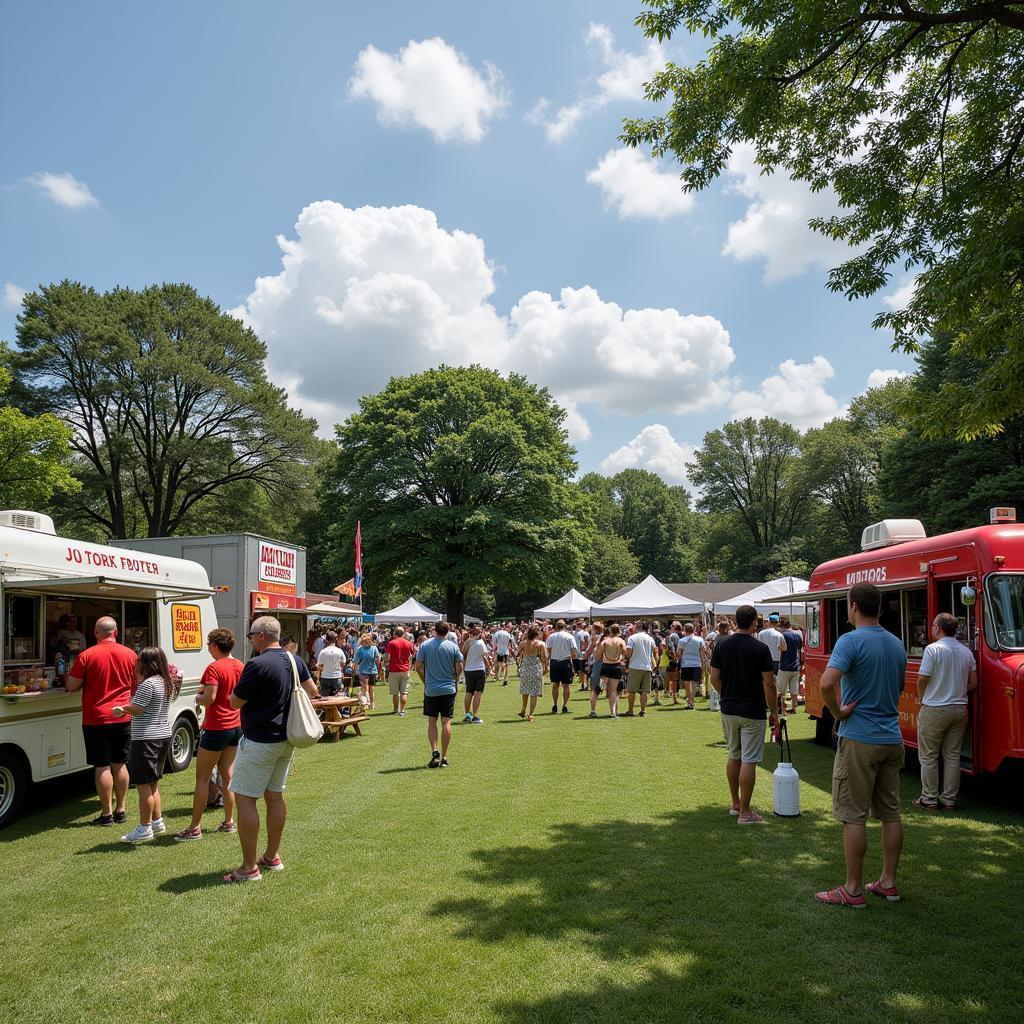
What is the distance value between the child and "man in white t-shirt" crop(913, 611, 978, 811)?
700 cm

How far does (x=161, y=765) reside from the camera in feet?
22.7

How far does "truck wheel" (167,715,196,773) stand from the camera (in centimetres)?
997

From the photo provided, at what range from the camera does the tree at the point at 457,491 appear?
3256 cm

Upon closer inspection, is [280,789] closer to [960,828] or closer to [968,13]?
[960,828]

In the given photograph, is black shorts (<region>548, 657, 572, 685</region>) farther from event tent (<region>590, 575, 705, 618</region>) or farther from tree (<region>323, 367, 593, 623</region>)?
tree (<region>323, 367, 593, 623</region>)

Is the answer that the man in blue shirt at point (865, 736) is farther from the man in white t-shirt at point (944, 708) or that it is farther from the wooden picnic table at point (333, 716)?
the wooden picnic table at point (333, 716)

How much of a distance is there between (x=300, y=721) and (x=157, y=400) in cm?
3237

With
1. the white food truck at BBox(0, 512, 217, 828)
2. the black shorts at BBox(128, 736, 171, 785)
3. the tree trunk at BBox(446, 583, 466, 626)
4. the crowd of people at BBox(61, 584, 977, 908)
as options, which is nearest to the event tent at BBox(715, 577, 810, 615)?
the tree trunk at BBox(446, 583, 466, 626)

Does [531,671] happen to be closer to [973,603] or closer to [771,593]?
[973,603]

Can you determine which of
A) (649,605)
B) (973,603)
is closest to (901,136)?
(973,603)

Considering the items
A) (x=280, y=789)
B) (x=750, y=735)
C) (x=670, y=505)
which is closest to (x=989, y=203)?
(x=750, y=735)

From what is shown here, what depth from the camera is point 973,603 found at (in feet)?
24.7

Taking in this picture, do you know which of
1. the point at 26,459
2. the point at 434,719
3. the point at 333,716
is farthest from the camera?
the point at 26,459

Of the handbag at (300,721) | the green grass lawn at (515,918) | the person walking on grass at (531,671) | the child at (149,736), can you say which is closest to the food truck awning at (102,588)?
the child at (149,736)
